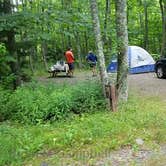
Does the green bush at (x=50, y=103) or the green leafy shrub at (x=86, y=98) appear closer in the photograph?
the green bush at (x=50, y=103)

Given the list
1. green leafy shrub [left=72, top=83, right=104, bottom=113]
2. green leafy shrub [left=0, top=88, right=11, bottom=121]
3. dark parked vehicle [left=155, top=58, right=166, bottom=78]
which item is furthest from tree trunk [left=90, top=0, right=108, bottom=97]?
dark parked vehicle [left=155, top=58, right=166, bottom=78]

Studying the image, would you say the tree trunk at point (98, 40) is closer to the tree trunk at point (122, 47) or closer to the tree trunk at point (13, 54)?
the tree trunk at point (122, 47)

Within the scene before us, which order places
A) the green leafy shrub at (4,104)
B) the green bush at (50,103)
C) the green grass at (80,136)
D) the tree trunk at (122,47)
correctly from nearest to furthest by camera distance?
the green grass at (80,136) < the green bush at (50,103) < the green leafy shrub at (4,104) < the tree trunk at (122,47)

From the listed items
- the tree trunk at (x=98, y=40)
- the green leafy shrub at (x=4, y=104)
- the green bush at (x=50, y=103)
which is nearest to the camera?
the green bush at (x=50, y=103)

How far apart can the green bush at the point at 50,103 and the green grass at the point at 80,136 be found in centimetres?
38

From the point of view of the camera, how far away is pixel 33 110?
29.9 feet

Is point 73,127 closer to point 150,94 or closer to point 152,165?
point 152,165

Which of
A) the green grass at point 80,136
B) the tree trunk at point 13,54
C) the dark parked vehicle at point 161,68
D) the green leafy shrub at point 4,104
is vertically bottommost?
the green grass at point 80,136

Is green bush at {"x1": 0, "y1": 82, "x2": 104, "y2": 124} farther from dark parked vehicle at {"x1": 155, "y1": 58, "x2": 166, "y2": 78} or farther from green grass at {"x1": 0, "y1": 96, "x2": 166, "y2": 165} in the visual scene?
dark parked vehicle at {"x1": 155, "y1": 58, "x2": 166, "y2": 78}

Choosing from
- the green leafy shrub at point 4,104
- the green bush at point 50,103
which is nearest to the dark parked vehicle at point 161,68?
the green bush at point 50,103

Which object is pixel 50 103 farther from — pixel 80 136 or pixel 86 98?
pixel 80 136

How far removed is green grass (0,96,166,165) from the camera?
6.15 meters

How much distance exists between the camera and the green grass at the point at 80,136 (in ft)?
20.2

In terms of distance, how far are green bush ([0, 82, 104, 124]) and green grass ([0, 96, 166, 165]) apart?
38 cm
